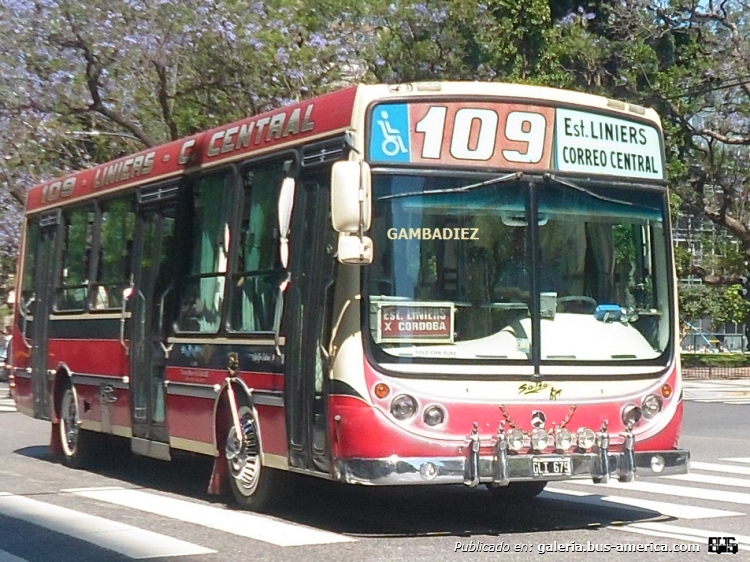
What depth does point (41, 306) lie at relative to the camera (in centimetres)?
1564

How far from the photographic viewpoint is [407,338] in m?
9.09

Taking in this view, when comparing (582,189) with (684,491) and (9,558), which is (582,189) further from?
(9,558)

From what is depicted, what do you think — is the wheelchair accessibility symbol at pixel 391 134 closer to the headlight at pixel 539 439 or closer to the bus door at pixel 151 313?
the headlight at pixel 539 439

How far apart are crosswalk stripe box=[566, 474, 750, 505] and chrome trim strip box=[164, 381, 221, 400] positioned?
3.85m

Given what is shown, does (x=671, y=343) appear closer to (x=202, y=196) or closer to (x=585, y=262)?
(x=585, y=262)

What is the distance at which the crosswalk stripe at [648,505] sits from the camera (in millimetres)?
10445

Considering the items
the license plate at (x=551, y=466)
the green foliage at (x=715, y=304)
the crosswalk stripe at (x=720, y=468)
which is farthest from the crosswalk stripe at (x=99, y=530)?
the green foliage at (x=715, y=304)

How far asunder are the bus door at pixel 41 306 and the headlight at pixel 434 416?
7.38 metres

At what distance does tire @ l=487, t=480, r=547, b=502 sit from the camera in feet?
37.1

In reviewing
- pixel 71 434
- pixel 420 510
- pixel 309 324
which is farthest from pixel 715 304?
pixel 309 324

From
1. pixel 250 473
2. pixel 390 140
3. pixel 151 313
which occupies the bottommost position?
pixel 250 473

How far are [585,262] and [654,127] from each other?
1.33 m

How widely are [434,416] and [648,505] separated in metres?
2.92

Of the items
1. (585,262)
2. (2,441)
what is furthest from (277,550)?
(2,441)
